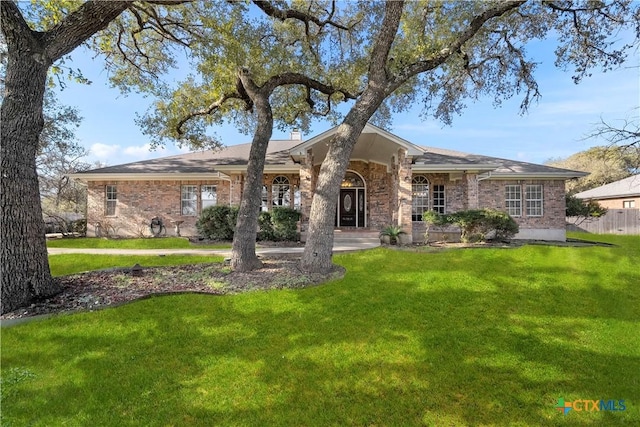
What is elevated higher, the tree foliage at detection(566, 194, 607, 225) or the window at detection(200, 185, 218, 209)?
the window at detection(200, 185, 218, 209)

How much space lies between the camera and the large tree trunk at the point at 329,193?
7.09 m

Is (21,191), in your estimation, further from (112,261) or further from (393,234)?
(393,234)

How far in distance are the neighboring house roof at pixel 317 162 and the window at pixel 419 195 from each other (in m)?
0.93

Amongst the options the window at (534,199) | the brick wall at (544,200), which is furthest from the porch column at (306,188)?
A: the window at (534,199)

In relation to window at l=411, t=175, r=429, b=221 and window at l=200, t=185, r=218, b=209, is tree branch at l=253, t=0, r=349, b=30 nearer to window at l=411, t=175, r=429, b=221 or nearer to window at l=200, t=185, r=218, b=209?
window at l=411, t=175, r=429, b=221

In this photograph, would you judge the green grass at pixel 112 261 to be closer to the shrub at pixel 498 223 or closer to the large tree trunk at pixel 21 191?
the large tree trunk at pixel 21 191

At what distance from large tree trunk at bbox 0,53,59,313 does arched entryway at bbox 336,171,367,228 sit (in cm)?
1193

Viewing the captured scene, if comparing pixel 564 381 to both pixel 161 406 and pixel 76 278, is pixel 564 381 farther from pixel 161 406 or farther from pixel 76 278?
pixel 76 278

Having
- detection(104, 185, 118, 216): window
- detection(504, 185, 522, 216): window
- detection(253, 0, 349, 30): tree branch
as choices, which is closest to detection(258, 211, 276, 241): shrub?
detection(253, 0, 349, 30): tree branch

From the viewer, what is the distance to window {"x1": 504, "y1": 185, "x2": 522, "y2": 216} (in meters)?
15.1

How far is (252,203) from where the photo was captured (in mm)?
7469

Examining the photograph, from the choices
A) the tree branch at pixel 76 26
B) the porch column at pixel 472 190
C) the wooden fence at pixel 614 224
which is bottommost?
the wooden fence at pixel 614 224

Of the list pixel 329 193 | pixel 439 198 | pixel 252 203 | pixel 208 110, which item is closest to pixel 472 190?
pixel 439 198

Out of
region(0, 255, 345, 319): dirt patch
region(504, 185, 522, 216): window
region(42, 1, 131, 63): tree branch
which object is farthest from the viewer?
region(504, 185, 522, 216): window
